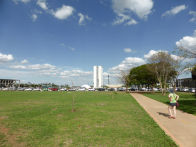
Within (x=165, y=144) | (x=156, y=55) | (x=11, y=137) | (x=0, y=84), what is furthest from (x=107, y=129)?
(x=0, y=84)

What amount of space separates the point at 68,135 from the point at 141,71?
4960 cm

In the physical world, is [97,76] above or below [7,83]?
above

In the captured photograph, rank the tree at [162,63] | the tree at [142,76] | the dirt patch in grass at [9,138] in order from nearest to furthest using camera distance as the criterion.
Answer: the dirt patch in grass at [9,138]
the tree at [162,63]
the tree at [142,76]

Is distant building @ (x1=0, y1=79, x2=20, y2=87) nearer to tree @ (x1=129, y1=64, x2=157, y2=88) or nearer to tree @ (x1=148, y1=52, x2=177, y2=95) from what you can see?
tree @ (x1=129, y1=64, x2=157, y2=88)

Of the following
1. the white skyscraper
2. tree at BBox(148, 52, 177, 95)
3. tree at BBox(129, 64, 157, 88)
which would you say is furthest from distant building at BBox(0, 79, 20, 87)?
tree at BBox(148, 52, 177, 95)

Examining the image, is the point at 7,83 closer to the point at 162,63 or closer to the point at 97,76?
the point at 97,76

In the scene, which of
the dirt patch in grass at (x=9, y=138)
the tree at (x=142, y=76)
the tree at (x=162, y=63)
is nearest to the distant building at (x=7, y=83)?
the tree at (x=142, y=76)

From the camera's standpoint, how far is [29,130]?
602 centimetres

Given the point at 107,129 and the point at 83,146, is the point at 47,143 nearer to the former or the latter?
the point at 83,146

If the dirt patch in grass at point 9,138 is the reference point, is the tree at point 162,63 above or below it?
above

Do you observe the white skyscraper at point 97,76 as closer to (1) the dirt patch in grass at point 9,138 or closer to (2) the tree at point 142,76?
(2) the tree at point 142,76

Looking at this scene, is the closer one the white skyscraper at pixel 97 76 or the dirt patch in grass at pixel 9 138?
the dirt patch in grass at pixel 9 138

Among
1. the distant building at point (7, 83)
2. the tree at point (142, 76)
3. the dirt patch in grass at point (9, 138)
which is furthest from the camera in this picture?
the distant building at point (7, 83)

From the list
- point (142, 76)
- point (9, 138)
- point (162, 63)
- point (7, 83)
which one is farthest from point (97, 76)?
point (9, 138)
